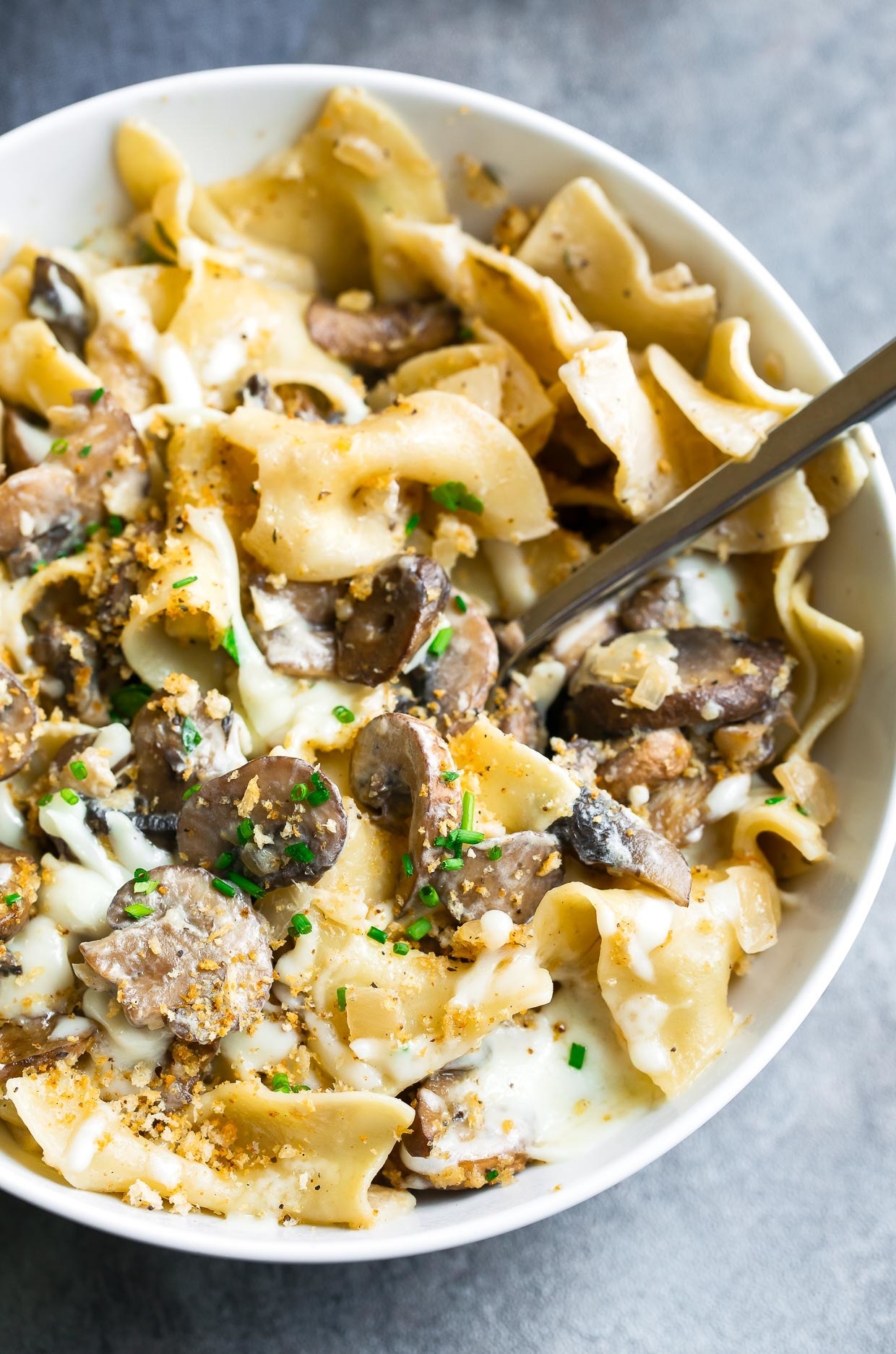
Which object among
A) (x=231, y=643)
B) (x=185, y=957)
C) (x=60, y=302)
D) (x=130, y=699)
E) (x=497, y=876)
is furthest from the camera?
(x=60, y=302)

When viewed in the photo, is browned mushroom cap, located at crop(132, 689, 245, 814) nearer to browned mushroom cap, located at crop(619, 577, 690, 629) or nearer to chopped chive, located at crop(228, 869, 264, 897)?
chopped chive, located at crop(228, 869, 264, 897)

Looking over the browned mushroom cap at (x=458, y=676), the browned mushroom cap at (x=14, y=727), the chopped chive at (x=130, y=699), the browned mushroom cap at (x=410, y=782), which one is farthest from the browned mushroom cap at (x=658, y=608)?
the browned mushroom cap at (x=14, y=727)

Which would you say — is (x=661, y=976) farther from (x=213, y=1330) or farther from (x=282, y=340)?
(x=282, y=340)

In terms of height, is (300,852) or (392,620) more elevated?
(392,620)

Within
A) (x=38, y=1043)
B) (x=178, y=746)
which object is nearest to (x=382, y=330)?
(x=178, y=746)

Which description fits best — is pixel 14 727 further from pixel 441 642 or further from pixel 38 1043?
pixel 441 642

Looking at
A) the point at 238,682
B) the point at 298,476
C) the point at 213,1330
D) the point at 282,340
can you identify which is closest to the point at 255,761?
the point at 238,682

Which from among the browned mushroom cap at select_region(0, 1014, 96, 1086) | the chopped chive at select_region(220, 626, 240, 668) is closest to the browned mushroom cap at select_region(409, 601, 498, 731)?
the chopped chive at select_region(220, 626, 240, 668)
